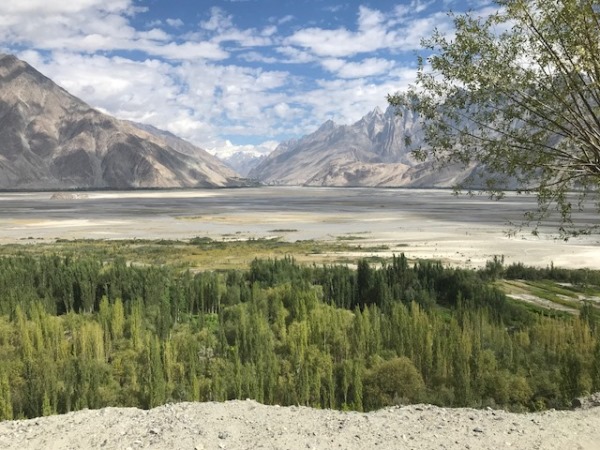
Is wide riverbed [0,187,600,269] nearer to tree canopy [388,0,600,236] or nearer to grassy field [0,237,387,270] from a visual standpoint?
grassy field [0,237,387,270]

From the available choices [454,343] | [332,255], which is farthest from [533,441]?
[332,255]

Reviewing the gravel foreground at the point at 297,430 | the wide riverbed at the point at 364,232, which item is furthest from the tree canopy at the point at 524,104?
the wide riverbed at the point at 364,232

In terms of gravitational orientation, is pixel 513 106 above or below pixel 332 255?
above

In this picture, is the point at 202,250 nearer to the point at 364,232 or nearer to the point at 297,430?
the point at 364,232

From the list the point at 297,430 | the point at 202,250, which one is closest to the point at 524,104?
the point at 297,430

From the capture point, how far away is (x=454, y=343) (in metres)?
24.8

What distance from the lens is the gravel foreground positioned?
1140 centimetres

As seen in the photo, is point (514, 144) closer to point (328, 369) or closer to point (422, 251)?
point (328, 369)

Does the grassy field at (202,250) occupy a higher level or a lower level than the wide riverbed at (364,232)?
lower

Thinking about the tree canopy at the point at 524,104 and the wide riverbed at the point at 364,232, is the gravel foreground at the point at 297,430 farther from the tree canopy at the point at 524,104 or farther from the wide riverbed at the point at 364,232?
the wide riverbed at the point at 364,232

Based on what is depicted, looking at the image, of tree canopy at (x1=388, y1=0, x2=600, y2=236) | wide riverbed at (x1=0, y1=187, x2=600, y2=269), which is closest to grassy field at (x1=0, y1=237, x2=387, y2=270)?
wide riverbed at (x1=0, y1=187, x2=600, y2=269)

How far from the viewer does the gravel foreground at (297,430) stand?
1140 centimetres

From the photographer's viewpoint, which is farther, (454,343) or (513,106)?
(454,343)

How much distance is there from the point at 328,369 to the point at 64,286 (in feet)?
79.7
